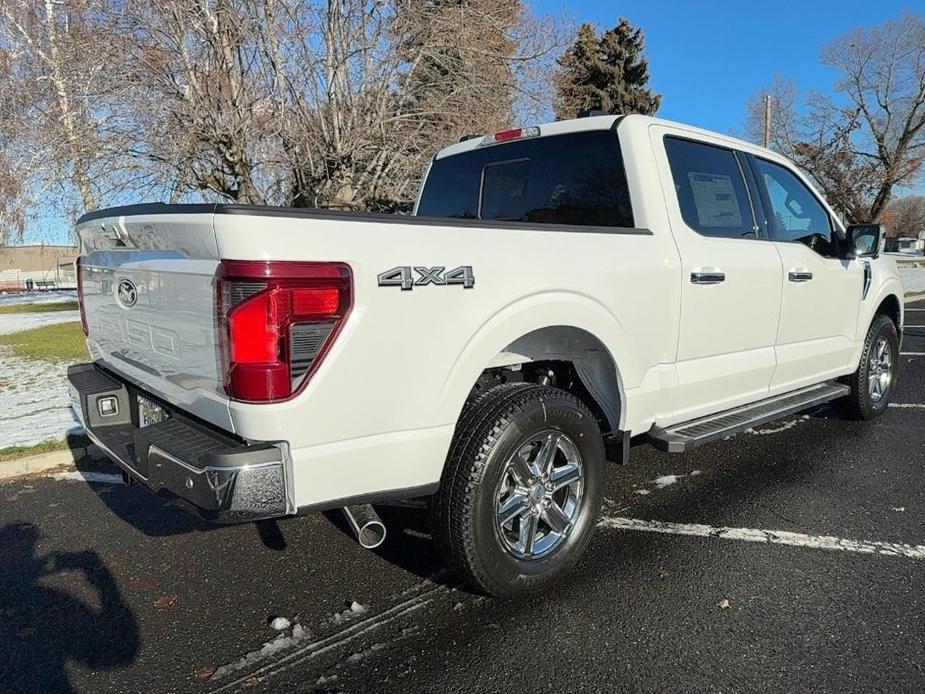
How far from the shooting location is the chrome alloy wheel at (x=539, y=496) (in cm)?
276

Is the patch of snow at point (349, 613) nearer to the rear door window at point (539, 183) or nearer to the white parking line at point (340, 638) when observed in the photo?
the white parking line at point (340, 638)

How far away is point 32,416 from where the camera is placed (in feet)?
18.9

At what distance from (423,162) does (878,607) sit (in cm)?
1076

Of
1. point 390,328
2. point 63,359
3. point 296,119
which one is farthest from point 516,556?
point 296,119

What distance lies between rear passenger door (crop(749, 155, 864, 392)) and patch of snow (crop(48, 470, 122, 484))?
432 centimetres

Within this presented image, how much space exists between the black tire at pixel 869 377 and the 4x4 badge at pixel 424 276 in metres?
4.09

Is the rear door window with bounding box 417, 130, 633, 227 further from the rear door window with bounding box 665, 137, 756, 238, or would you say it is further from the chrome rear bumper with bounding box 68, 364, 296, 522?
the chrome rear bumper with bounding box 68, 364, 296, 522

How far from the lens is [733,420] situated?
148 inches

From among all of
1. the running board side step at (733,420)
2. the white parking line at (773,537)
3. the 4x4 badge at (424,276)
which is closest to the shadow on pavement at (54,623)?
the 4x4 badge at (424,276)

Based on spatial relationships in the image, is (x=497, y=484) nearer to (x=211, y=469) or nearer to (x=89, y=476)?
(x=211, y=469)

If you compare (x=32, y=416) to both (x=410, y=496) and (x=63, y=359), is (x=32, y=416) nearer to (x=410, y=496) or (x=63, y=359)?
(x=63, y=359)

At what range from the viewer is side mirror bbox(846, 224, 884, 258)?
461 cm

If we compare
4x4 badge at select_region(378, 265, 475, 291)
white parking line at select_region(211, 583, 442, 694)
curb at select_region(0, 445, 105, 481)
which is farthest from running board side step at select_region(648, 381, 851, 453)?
curb at select_region(0, 445, 105, 481)

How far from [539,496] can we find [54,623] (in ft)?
6.71
